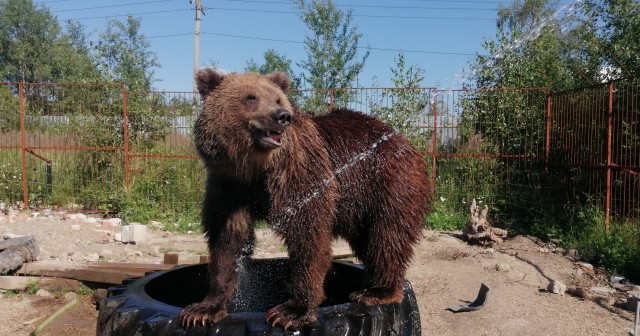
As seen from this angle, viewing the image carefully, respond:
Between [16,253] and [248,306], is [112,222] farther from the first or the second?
[248,306]

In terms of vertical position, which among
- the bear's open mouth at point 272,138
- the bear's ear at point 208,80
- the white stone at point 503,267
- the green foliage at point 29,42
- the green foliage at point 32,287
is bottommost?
the green foliage at point 32,287

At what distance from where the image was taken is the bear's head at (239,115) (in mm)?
2871

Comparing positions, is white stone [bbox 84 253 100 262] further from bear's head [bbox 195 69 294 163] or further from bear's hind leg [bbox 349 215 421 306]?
bear's hind leg [bbox 349 215 421 306]

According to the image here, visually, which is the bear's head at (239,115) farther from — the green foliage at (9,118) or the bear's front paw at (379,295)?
the green foliage at (9,118)

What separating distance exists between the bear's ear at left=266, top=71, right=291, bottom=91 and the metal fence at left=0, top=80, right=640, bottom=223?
7.45 meters

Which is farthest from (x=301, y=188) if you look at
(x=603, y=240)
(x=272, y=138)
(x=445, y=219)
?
(x=445, y=219)

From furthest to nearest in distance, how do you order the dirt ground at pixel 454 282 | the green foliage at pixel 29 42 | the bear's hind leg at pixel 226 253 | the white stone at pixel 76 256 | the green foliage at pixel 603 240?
the green foliage at pixel 29 42 → the white stone at pixel 76 256 → the green foliage at pixel 603 240 → the dirt ground at pixel 454 282 → the bear's hind leg at pixel 226 253

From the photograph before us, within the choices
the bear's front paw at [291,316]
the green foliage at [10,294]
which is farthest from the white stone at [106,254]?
the bear's front paw at [291,316]

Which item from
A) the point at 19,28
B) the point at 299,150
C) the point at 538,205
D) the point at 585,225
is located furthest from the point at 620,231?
the point at 19,28

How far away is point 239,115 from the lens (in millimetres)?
3004

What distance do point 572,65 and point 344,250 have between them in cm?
708

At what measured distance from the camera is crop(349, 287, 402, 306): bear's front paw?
9.79 ft

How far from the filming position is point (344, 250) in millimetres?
7801

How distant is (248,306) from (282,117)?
1571 mm
